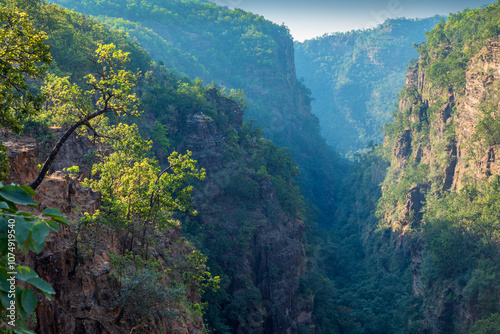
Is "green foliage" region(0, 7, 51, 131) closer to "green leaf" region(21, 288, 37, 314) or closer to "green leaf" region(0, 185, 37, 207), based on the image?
"green leaf" region(0, 185, 37, 207)

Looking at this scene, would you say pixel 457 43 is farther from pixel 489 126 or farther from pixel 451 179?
pixel 451 179

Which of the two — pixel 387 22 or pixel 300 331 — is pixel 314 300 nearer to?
pixel 300 331

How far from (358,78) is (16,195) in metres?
185

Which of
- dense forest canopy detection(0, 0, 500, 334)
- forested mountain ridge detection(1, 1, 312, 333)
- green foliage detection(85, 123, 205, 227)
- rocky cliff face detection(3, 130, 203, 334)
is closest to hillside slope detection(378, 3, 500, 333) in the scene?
dense forest canopy detection(0, 0, 500, 334)

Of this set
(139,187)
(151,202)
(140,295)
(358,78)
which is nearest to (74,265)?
(140,295)

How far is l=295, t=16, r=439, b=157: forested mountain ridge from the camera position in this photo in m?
156

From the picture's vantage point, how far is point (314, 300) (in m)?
43.1

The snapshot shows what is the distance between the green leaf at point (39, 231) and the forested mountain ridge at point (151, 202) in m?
4.26

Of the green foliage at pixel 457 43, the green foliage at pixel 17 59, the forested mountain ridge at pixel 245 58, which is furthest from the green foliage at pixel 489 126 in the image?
the green foliage at pixel 17 59

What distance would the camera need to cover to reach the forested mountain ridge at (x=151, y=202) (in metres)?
12.9

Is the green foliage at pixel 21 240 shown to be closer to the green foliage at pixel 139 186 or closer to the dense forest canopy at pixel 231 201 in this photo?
the dense forest canopy at pixel 231 201

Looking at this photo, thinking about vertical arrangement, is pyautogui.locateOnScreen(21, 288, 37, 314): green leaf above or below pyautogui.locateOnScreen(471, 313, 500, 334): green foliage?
above

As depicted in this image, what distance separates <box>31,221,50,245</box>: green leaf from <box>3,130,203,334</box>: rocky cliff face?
30.0 feet

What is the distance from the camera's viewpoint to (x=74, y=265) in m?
12.6
